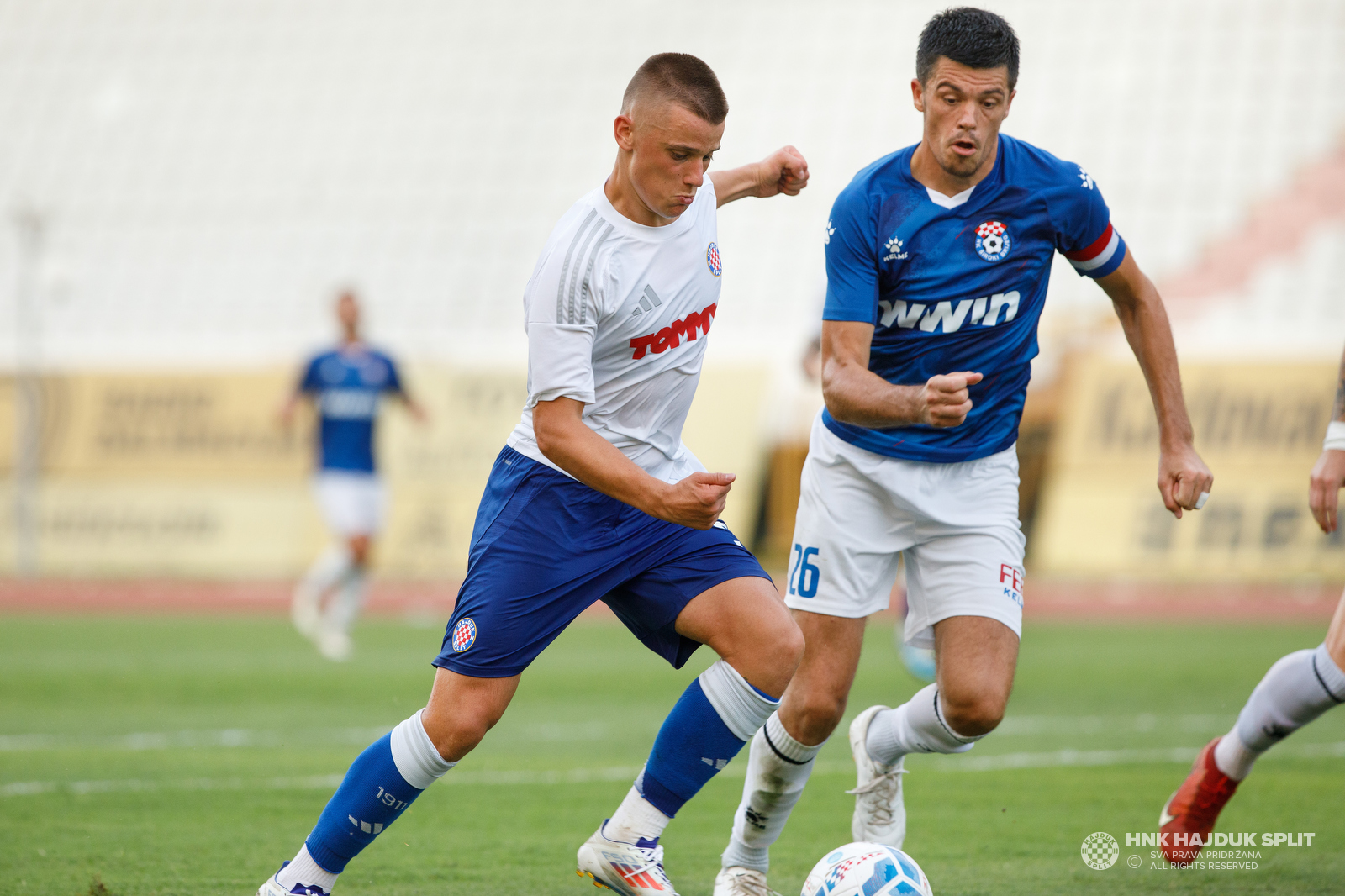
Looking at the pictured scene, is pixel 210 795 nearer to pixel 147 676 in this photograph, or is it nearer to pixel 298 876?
pixel 298 876

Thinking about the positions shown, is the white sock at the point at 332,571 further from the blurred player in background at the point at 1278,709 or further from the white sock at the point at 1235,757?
the white sock at the point at 1235,757

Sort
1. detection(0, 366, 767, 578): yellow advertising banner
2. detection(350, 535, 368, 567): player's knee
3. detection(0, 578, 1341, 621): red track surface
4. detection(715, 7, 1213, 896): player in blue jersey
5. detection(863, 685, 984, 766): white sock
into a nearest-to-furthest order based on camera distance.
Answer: detection(715, 7, 1213, 896): player in blue jersey, detection(863, 685, 984, 766): white sock, detection(350, 535, 368, 567): player's knee, detection(0, 578, 1341, 621): red track surface, detection(0, 366, 767, 578): yellow advertising banner

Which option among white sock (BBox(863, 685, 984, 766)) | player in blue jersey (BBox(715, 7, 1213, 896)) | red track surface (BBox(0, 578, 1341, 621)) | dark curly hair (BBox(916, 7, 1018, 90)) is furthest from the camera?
red track surface (BBox(0, 578, 1341, 621))

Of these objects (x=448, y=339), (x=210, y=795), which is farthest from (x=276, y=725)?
(x=448, y=339)

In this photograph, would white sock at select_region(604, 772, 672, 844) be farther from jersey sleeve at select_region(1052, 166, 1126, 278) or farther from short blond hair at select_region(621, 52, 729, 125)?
jersey sleeve at select_region(1052, 166, 1126, 278)

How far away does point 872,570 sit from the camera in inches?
184

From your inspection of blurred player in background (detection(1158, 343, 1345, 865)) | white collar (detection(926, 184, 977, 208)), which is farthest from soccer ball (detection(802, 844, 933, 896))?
white collar (detection(926, 184, 977, 208))

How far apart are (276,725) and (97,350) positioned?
19.5 m

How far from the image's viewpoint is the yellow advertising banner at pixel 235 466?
59.6 ft

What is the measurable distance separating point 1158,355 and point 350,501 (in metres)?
8.60

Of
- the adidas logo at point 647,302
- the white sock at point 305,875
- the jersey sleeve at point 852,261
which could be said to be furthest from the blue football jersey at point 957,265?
the white sock at point 305,875

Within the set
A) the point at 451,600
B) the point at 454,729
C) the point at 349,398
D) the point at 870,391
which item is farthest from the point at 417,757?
the point at 451,600

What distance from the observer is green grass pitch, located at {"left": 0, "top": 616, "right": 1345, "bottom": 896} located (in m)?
4.70

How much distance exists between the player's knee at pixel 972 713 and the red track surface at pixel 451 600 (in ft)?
33.5
